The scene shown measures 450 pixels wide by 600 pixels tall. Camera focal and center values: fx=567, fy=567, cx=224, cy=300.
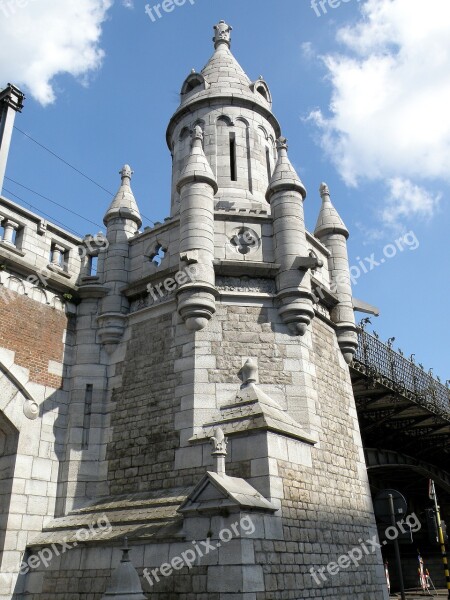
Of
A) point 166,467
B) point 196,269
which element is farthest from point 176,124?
point 166,467

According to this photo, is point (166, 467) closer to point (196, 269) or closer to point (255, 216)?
point (196, 269)

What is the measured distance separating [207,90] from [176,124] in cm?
147

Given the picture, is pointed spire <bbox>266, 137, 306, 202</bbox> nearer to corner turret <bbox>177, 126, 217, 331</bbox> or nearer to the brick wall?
corner turret <bbox>177, 126, 217, 331</bbox>

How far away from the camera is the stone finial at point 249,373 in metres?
11.6

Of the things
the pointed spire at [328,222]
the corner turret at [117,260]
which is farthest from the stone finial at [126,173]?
the pointed spire at [328,222]

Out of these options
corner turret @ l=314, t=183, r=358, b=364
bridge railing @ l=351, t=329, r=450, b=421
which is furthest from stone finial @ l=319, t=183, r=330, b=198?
bridge railing @ l=351, t=329, r=450, b=421

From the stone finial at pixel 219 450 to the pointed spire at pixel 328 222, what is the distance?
8478mm

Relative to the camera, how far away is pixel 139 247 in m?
14.8

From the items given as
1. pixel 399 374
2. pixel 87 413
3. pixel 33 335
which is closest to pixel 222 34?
pixel 33 335

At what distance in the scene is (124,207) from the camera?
15.5 m

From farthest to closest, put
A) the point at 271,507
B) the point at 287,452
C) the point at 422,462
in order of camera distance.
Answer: the point at 422,462, the point at 287,452, the point at 271,507

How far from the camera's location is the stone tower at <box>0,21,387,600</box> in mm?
9469

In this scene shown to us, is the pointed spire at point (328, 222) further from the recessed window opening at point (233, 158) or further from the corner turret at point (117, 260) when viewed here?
the corner turret at point (117, 260)

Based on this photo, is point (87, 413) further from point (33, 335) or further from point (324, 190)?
point (324, 190)
